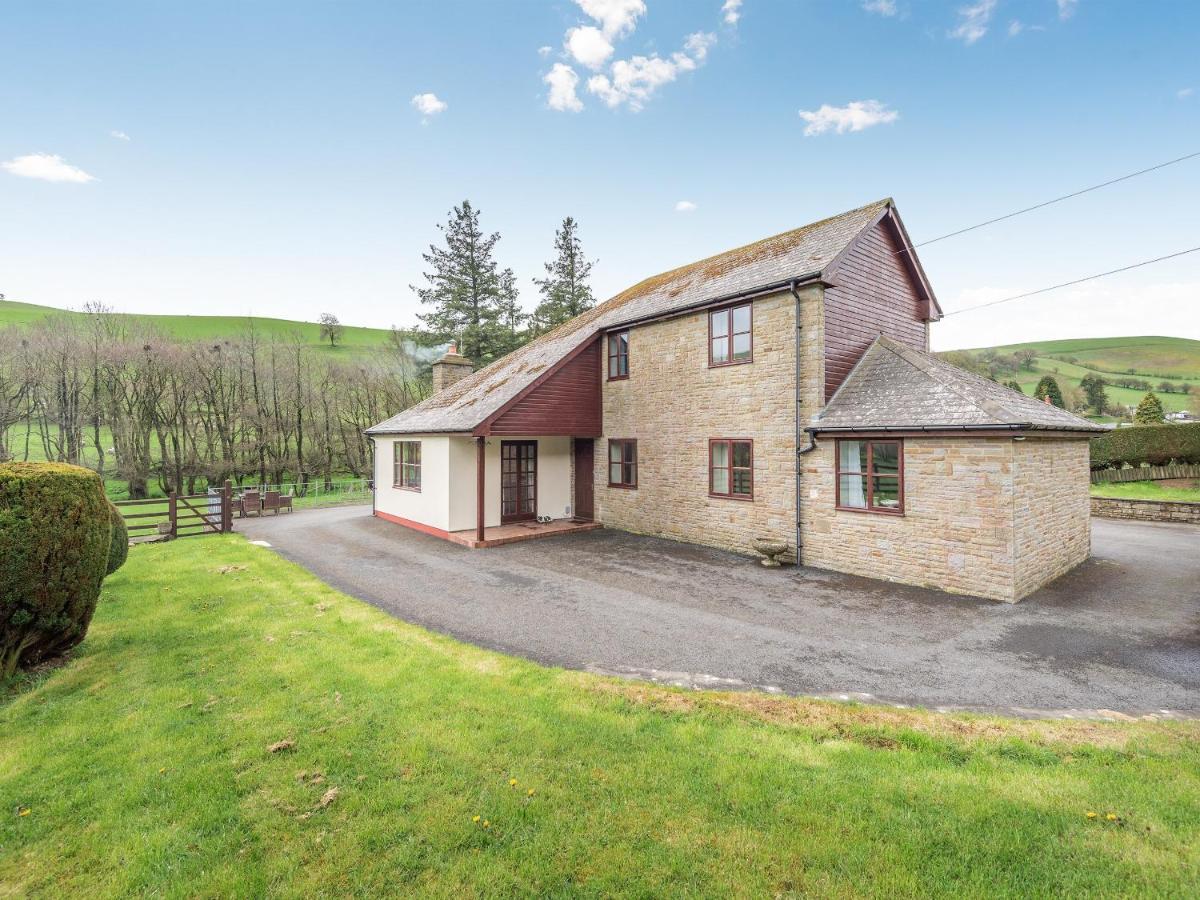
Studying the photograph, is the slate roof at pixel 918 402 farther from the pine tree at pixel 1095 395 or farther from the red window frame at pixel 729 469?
the pine tree at pixel 1095 395

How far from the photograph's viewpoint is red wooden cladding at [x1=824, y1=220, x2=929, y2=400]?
11.0m

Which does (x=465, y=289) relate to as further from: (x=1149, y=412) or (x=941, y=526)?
(x=1149, y=412)

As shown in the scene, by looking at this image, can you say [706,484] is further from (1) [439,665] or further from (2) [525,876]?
(2) [525,876]

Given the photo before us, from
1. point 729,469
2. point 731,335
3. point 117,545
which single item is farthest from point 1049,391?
point 117,545

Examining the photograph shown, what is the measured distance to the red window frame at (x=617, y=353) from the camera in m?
15.0

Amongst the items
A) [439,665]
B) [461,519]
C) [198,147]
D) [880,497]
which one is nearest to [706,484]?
[880,497]

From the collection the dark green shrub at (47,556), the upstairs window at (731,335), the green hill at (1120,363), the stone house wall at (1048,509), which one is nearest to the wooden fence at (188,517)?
the dark green shrub at (47,556)

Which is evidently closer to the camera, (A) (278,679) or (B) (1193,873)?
(B) (1193,873)

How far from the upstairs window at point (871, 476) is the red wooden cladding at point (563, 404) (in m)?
7.47

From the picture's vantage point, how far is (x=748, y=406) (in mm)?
11828

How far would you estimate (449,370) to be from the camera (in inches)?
804

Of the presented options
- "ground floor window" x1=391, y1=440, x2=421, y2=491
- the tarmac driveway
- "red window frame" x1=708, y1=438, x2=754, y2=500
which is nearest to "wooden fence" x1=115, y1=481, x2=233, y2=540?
the tarmac driveway

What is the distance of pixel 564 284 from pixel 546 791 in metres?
34.7

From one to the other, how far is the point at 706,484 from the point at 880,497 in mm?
4115
